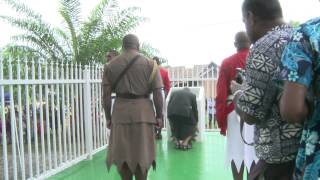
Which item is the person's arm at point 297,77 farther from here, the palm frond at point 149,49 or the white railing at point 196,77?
the palm frond at point 149,49

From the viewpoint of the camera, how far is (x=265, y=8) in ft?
6.25

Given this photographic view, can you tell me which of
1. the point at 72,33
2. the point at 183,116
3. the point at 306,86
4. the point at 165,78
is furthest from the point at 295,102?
the point at 72,33

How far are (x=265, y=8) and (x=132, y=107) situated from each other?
2.44m

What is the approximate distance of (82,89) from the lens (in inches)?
259

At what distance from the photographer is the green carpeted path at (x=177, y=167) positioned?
5496 mm

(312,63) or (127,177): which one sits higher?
(312,63)

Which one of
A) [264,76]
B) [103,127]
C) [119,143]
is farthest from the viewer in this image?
[103,127]

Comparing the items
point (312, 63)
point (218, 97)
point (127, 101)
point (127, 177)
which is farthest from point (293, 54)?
point (127, 177)

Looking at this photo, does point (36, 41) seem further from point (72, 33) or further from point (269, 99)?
point (269, 99)

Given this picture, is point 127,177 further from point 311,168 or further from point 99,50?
point 99,50

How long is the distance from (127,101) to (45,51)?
683 cm

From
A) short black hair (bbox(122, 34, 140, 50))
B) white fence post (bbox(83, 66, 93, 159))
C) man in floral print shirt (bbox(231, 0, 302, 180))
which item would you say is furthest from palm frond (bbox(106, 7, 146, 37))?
man in floral print shirt (bbox(231, 0, 302, 180))

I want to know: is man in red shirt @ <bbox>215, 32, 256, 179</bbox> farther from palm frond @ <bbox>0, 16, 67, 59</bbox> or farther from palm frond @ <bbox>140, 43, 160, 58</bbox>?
palm frond @ <bbox>140, 43, 160, 58</bbox>

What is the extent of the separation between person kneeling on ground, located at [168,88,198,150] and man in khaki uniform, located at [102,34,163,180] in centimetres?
309
